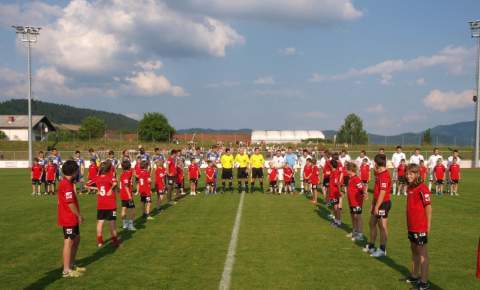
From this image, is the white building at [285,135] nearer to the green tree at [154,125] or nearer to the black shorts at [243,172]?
the green tree at [154,125]

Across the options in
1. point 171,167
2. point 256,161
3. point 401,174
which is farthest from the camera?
point 256,161

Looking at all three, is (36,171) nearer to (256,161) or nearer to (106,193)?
(256,161)

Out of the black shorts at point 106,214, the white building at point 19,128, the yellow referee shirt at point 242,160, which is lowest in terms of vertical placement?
the black shorts at point 106,214

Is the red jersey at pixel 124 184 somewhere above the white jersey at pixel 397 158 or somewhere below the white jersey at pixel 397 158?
below

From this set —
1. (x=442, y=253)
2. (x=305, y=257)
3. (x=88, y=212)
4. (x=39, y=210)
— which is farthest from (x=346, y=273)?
(x=39, y=210)

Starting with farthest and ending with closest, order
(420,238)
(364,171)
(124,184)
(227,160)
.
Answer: (227,160), (364,171), (124,184), (420,238)

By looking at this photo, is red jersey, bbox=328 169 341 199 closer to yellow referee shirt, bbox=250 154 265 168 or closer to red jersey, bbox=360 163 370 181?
red jersey, bbox=360 163 370 181

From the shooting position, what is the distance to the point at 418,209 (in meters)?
6.36

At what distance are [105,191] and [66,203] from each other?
6.24ft

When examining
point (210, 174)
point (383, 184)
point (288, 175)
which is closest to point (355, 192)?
point (383, 184)

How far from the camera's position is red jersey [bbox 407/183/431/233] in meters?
6.32

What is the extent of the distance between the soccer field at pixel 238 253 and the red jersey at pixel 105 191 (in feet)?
3.15

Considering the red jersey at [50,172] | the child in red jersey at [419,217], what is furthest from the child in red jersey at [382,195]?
the red jersey at [50,172]

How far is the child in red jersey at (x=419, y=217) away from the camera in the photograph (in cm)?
630
